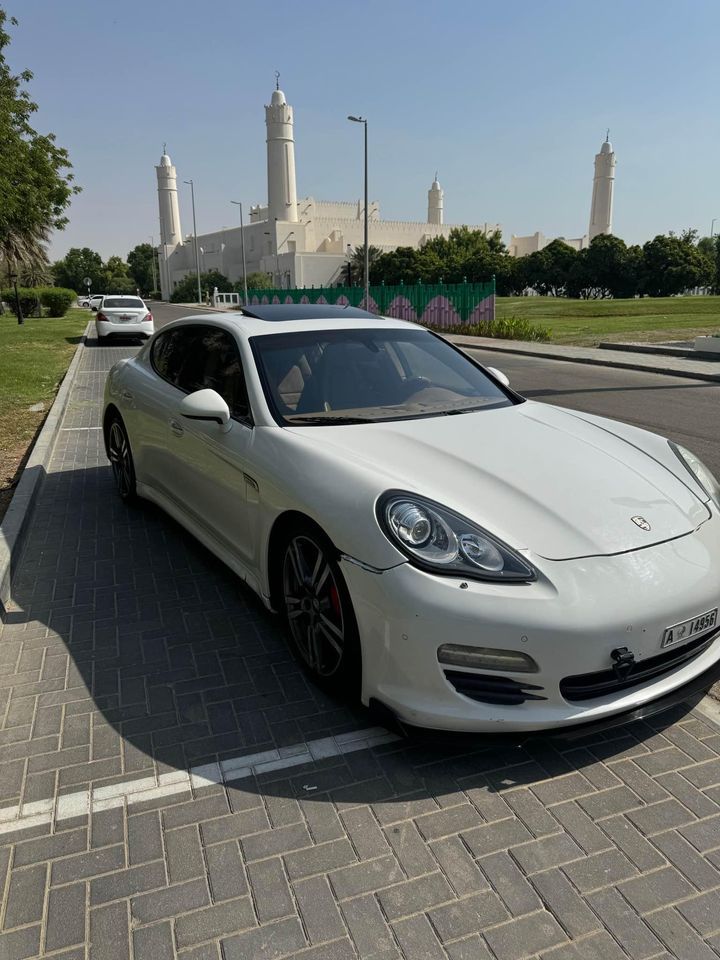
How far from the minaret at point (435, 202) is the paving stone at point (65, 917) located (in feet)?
473

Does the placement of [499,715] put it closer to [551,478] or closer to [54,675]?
[551,478]

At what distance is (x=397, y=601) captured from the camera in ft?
8.30

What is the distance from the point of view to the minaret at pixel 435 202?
13550cm

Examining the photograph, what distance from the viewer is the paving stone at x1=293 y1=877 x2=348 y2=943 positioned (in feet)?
6.72

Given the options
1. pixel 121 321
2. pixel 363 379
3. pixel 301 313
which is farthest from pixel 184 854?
pixel 121 321

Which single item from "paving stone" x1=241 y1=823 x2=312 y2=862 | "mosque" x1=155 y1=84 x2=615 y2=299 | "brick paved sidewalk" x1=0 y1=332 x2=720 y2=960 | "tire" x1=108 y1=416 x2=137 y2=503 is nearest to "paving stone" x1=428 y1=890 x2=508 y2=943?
"brick paved sidewalk" x1=0 y1=332 x2=720 y2=960

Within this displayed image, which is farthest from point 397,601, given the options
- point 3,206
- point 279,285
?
point 279,285

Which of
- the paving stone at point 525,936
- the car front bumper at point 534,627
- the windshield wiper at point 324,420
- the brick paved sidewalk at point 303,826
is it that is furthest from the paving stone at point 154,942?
the windshield wiper at point 324,420

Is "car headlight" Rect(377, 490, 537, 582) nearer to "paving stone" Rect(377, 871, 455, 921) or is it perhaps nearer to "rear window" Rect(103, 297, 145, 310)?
"paving stone" Rect(377, 871, 455, 921)

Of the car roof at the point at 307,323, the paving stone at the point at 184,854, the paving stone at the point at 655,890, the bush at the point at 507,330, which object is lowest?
the paving stone at the point at 184,854

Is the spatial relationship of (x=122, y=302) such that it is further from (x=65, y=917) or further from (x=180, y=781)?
(x=65, y=917)

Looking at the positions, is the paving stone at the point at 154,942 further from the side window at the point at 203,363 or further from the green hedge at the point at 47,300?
the green hedge at the point at 47,300

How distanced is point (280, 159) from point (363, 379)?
11007cm

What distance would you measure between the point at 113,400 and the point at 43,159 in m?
13.9
